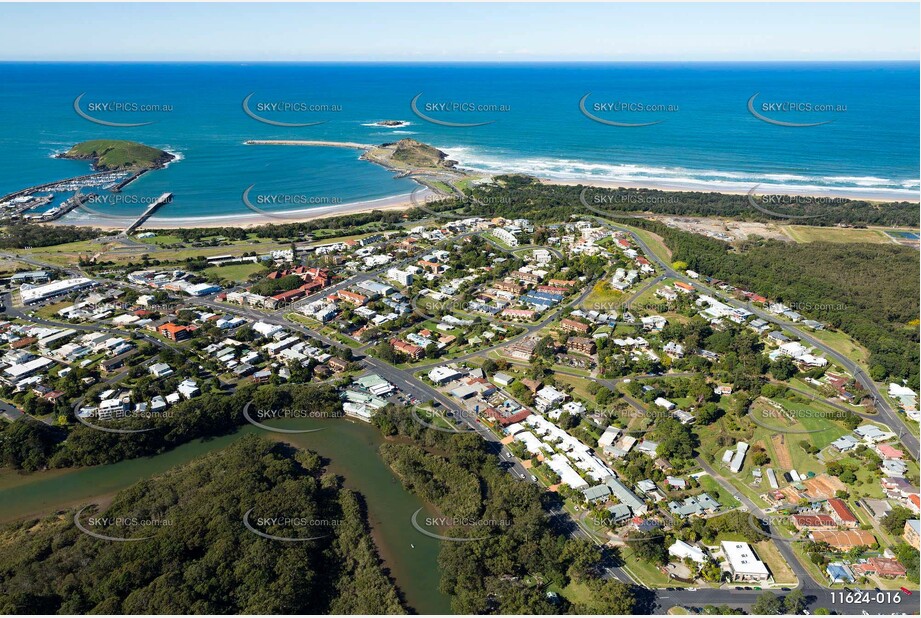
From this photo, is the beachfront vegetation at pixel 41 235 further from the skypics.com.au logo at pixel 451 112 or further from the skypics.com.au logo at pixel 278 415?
the skypics.com.au logo at pixel 451 112

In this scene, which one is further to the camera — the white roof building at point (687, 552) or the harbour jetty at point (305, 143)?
the harbour jetty at point (305, 143)

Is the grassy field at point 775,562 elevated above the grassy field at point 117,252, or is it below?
below

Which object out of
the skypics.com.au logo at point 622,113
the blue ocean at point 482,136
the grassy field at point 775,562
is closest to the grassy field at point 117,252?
the blue ocean at point 482,136

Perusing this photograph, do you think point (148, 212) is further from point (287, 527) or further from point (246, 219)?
point (287, 527)

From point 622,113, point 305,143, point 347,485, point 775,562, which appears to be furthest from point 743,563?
point 622,113

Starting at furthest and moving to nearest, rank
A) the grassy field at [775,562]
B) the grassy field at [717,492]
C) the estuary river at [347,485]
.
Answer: the grassy field at [717,492] < the estuary river at [347,485] < the grassy field at [775,562]

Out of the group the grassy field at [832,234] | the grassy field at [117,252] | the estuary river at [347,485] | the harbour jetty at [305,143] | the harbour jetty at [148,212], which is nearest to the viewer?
the estuary river at [347,485]
